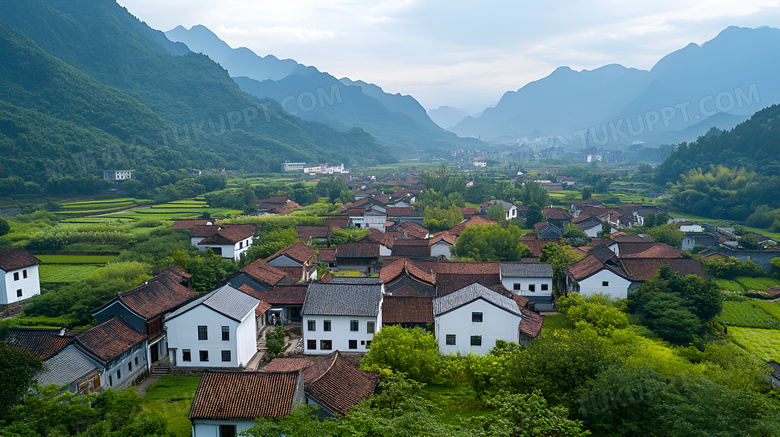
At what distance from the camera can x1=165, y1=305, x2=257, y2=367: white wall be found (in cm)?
1972

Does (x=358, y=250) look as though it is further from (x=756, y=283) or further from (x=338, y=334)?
(x=756, y=283)

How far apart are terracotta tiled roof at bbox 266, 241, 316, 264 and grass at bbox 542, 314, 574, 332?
16.0m

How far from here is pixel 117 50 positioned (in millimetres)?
123250

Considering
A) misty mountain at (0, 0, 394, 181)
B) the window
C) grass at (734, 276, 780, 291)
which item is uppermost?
misty mountain at (0, 0, 394, 181)

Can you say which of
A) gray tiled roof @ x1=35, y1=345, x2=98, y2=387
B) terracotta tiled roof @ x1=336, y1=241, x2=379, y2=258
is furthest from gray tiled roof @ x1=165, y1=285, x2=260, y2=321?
terracotta tiled roof @ x1=336, y1=241, x2=379, y2=258

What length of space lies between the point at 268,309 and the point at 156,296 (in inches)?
211

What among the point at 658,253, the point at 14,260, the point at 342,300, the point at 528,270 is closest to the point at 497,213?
the point at 658,253

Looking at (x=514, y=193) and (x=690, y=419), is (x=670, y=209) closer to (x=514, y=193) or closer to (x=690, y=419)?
(x=514, y=193)

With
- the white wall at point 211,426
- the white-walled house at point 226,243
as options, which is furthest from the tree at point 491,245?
the white wall at point 211,426

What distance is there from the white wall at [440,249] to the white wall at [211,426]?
2756cm

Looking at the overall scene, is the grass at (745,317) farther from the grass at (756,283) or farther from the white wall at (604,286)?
the white wall at (604,286)

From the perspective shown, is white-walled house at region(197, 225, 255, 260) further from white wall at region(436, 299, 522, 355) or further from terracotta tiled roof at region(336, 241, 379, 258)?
white wall at region(436, 299, 522, 355)

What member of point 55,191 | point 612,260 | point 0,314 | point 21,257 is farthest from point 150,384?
point 55,191

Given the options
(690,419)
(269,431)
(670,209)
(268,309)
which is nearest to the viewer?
(269,431)
